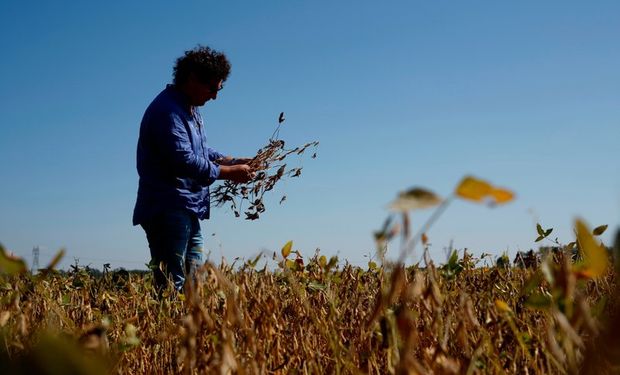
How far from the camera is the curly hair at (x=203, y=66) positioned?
4.36 metres

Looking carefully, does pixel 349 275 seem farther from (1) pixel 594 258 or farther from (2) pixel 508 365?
(1) pixel 594 258

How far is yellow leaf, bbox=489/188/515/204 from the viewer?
0.50 meters

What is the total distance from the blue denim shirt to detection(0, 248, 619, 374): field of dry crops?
1456 millimetres

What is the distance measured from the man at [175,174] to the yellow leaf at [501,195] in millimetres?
3415

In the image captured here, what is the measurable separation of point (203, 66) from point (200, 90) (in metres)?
0.17

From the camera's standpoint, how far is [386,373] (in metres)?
1.46

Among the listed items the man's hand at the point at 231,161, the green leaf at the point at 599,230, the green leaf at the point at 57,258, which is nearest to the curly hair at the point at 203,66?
the man's hand at the point at 231,161

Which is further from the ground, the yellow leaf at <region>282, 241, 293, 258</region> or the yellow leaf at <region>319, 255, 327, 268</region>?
the yellow leaf at <region>319, 255, 327, 268</region>

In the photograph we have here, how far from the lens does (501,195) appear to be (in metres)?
0.51

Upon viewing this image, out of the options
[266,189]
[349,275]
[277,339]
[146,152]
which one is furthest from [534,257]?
[146,152]

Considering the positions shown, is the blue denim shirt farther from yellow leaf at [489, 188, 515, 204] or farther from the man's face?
yellow leaf at [489, 188, 515, 204]

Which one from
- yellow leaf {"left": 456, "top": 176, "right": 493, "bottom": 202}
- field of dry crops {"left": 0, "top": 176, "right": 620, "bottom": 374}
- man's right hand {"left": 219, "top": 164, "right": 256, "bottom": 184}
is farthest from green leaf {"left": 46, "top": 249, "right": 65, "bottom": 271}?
man's right hand {"left": 219, "top": 164, "right": 256, "bottom": 184}

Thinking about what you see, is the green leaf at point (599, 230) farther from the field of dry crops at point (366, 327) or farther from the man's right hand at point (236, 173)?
the man's right hand at point (236, 173)

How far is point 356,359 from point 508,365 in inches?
14.2
